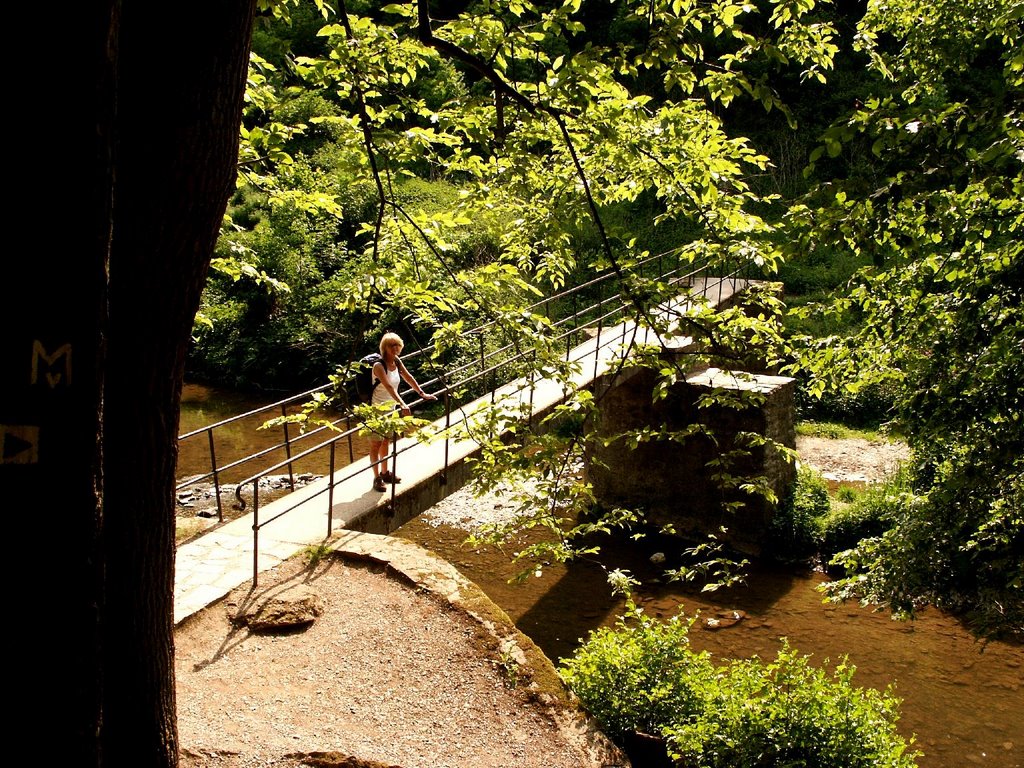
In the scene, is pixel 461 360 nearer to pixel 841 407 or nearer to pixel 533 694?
pixel 841 407

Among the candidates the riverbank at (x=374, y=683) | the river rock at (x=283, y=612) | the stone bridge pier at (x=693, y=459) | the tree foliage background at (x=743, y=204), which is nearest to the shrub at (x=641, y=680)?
the riverbank at (x=374, y=683)

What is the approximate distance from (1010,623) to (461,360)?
13.5 meters

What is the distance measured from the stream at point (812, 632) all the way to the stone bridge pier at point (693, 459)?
67 centimetres

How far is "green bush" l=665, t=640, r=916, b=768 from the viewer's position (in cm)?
588

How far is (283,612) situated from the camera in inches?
276

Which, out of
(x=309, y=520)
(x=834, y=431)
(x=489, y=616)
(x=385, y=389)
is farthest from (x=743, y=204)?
(x=834, y=431)

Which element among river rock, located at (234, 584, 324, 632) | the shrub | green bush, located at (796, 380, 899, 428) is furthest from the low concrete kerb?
green bush, located at (796, 380, 899, 428)

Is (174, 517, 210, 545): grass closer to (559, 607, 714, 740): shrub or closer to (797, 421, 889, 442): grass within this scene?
(559, 607, 714, 740): shrub

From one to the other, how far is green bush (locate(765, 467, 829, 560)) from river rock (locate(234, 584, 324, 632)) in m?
8.17

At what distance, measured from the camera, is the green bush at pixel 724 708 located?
19.5ft

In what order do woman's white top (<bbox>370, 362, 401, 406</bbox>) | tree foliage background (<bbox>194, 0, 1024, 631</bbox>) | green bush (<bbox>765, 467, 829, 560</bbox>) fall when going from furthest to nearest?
green bush (<bbox>765, 467, 829, 560</bbox>)
woman's white top (<bbox>370, 362, 401, 406</bbox>)
tree foliage background (<bbox>194, 0, 1024, 631</bbox>)

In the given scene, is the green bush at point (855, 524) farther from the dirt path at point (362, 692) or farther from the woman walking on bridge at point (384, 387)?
the dirt path at point (362, 692)

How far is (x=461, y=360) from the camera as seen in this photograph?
1856cm

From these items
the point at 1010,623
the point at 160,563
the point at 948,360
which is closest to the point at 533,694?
the point at 1010,623
